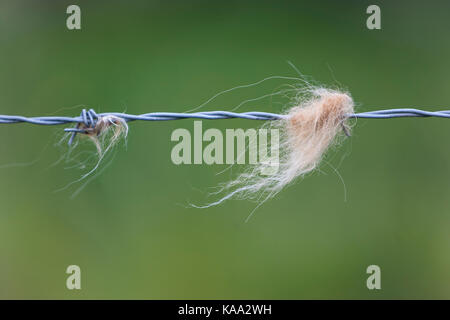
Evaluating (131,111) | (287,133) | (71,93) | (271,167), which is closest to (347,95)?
(287,133)

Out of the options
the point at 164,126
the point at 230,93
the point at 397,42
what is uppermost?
the point at 397,42

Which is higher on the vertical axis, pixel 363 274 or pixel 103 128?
pixel 103 128

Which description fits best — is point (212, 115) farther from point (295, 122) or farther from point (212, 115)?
point (295, 122)

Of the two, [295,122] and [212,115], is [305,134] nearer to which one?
[295,122]

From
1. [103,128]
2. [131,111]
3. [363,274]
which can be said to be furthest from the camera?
[131,111]

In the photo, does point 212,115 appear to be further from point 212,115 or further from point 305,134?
point 305,134

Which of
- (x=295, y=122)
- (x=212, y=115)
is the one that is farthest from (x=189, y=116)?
(x=295, y=122)

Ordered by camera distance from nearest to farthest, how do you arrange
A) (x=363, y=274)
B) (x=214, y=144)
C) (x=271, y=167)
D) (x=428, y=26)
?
1. (x=271, y=167)
2. (x=214, y=144)
3. (x=363, y=274)
4. (x=428, y=26)

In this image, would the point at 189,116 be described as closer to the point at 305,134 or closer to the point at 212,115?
the point at 212,115

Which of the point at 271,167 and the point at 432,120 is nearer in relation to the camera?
the point at 271,167

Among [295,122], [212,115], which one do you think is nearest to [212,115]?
[212,115]

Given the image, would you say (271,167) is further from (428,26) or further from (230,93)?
(428,26)
